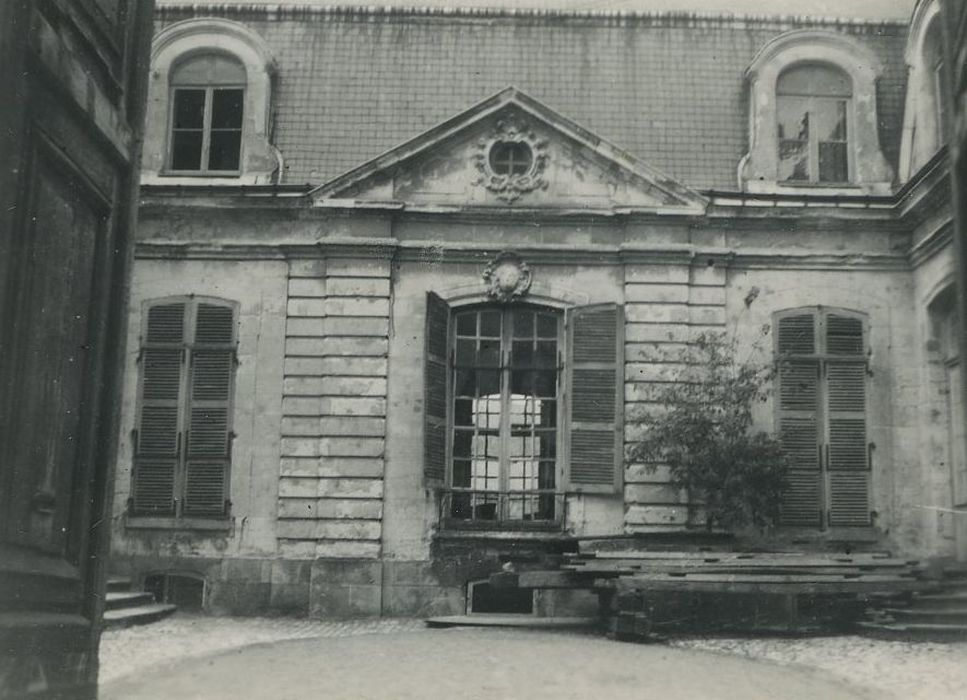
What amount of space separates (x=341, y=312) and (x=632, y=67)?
4.84 m

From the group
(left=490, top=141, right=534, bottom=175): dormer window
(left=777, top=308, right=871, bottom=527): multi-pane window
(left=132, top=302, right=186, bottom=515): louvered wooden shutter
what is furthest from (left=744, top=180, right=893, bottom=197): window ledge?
(left=132, top=302, right=186, bottom=515): louvered wooden shutter

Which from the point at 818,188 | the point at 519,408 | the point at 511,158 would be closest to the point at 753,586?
the point at 519,408

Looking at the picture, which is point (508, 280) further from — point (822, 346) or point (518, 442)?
point (822, 346)

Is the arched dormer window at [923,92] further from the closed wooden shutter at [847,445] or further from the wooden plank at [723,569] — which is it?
the wooden plank at [723,569]

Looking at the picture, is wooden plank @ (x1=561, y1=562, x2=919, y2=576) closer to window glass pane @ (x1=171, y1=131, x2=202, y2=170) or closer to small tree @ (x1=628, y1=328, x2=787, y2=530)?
small tree @ (x1=628, y1=328, x2=787, y2=530)

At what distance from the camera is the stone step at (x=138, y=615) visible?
10.4 metres

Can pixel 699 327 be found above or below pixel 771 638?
above

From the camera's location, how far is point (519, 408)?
13094 millimetres

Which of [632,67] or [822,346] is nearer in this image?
[822,346]

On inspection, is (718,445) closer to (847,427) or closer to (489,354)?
(847,427)

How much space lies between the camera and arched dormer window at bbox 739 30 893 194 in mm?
13539

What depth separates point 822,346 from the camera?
13.0 meters

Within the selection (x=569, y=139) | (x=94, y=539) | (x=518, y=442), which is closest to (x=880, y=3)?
(x=569, y=139)

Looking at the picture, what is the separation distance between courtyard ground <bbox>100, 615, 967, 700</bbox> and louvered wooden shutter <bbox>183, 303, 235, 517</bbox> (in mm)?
1935
